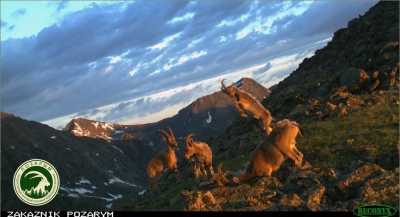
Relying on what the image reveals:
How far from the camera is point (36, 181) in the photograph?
91.7 ft

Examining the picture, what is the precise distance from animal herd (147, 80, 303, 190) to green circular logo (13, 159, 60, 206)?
Result: 7.94 metres

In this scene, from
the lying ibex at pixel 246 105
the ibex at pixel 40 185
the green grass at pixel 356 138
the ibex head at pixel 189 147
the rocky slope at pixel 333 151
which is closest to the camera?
the rocky slope at pixel 333 151

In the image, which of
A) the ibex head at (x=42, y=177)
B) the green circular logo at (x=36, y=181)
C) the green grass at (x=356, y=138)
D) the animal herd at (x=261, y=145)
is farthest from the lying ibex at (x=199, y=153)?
the ibex head at (x=42, y=177)

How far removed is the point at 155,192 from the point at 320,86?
19.1 meters

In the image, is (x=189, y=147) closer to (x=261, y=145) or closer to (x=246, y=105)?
(x=246, y=105)

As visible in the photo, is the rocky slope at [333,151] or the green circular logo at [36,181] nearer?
the rocky slope at [333,151]

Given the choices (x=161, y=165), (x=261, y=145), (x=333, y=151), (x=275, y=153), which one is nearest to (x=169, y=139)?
(x=161, y=165)

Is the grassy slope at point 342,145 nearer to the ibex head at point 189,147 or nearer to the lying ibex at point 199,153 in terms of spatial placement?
the lying ibex at point 199,153

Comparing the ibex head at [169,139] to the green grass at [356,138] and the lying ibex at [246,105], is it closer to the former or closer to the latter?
the green grass at [356,138]

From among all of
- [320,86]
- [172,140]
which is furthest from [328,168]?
[320,86]

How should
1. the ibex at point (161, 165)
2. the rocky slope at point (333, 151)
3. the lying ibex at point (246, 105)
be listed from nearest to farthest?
the rocky slope at point (333, 151) < the lying ibex at point (246, 105) < the ibex at point (161, 165)

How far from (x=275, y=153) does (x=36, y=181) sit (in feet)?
32.4

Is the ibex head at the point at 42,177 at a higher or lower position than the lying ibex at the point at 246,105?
lower

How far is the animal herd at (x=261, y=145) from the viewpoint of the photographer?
96.5 feet
